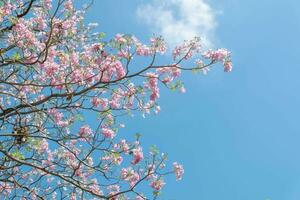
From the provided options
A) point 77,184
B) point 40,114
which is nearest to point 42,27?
point 40,114

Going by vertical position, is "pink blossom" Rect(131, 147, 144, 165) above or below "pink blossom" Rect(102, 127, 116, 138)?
below

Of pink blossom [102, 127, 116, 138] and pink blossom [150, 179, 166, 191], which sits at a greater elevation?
pink blossom [102, 127, 116, 138]

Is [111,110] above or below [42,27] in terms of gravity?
Answer: below

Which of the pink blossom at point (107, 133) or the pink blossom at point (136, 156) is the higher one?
the pink blossom at point (107, 133)

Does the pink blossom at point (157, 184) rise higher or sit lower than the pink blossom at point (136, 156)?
lower

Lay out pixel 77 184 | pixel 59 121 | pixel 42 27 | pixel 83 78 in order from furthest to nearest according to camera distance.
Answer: pixel 42 27, pixel 59 121, pixel 83 78, pixel 77 184

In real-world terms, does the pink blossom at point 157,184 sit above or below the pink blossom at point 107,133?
below

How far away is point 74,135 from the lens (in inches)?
404

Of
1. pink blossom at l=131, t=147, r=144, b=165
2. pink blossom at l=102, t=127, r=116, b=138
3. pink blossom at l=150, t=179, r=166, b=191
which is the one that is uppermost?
pink blossom at l=102, t=127, r=116, b=138

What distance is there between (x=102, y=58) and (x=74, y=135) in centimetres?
149

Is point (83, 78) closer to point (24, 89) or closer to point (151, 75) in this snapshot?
point (151, 75)

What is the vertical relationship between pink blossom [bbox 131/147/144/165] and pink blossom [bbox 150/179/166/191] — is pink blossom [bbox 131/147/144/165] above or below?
above

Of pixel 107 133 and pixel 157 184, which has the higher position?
pixel 107 133

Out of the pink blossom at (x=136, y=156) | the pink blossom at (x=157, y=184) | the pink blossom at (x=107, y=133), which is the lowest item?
the pink blossom at (x=157, y=184)
